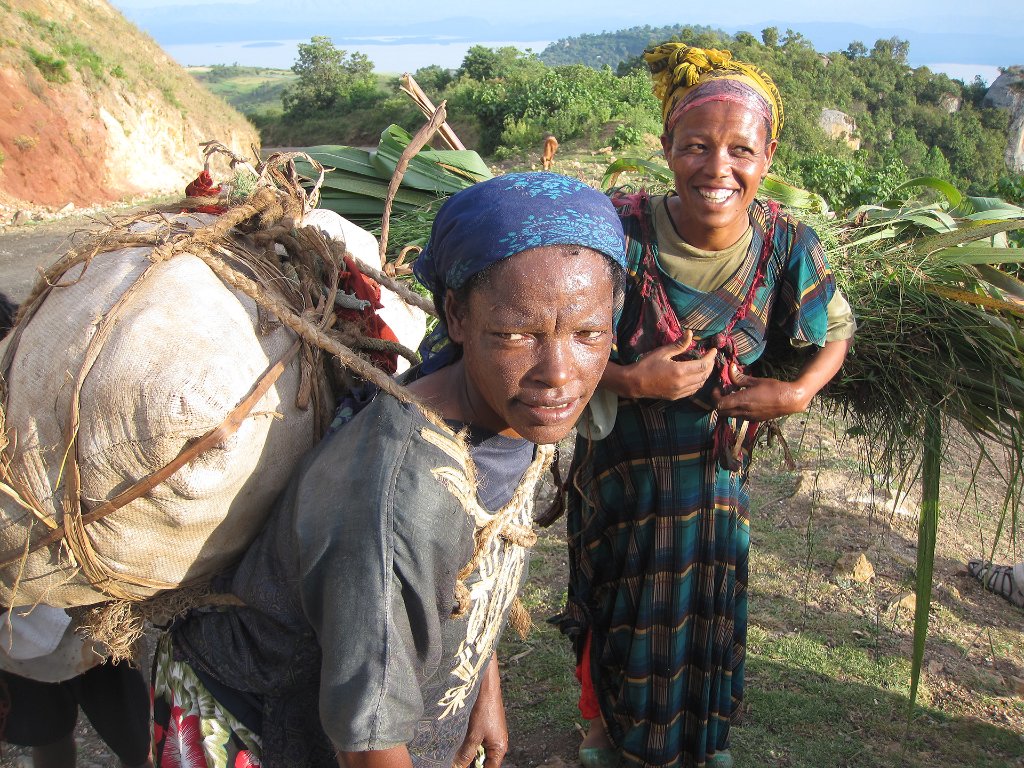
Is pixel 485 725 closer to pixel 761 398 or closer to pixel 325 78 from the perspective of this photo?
pixel 761 398

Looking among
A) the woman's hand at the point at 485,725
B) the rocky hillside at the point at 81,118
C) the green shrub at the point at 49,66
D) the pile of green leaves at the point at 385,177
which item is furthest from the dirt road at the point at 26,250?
the woman's hand at the point at 485,725

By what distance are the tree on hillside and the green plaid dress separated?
33.1m

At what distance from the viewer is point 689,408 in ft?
6.61

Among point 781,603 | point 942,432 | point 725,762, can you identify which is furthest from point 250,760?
point 781,603

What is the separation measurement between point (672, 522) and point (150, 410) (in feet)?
4.74

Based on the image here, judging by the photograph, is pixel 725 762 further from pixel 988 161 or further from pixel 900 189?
pixel 988 161

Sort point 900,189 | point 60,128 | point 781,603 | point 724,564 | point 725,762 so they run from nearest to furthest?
point 724,564
point 725,762
point 900,189
point 781,603
point 60,128

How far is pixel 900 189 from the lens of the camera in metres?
2.75

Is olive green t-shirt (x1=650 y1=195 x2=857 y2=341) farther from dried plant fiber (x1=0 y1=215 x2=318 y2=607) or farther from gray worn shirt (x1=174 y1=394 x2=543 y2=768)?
dried plant fiber (x1=0 y1=215 x2=318 y2=607)

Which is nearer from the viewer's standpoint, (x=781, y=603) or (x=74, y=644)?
(x=74, y=644)

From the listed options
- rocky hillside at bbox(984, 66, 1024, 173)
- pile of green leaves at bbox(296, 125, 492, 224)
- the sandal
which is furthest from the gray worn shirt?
rocky hillside at bbox(984, 66, 1024, 173)

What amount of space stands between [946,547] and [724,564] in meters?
2.25

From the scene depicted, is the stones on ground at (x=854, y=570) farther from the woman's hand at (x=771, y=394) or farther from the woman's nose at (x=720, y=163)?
the woman's nose at (x=720, y=163)

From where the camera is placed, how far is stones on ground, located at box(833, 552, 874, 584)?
3.49m
